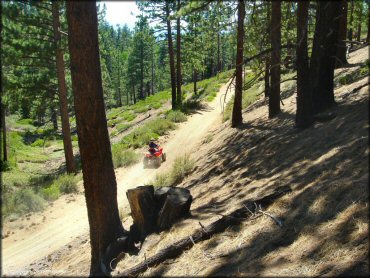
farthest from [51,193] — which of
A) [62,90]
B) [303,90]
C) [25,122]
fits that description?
[25,122]

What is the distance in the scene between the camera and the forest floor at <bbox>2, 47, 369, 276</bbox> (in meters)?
4.73

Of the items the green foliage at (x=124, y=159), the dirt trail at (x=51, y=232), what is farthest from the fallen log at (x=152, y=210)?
the green foliage at (x=124, y=159)

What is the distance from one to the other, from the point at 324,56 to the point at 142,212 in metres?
6.23

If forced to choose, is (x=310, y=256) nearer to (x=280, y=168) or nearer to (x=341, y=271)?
(x=341, y=271)

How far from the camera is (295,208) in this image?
5.94 metres

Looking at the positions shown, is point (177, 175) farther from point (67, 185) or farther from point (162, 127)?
point (162, 127)

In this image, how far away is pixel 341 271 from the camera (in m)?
4.09

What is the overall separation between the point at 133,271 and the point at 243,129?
10276 mm

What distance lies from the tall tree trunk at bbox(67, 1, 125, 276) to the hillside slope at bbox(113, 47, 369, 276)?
0.73 meters

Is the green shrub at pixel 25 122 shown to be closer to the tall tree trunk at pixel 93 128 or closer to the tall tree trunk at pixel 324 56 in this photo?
the tall tree trunk at pixel 324 56

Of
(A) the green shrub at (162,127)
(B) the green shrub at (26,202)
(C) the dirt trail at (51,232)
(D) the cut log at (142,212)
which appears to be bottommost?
(C) the dirt trail at (51,232)

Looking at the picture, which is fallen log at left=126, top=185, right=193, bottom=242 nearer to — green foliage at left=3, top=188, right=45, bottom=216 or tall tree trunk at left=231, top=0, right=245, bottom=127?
green foliage at left=3, top=188, right=45, bottom=216

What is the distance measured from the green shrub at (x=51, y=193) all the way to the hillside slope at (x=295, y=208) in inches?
221

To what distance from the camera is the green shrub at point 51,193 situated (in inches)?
546
